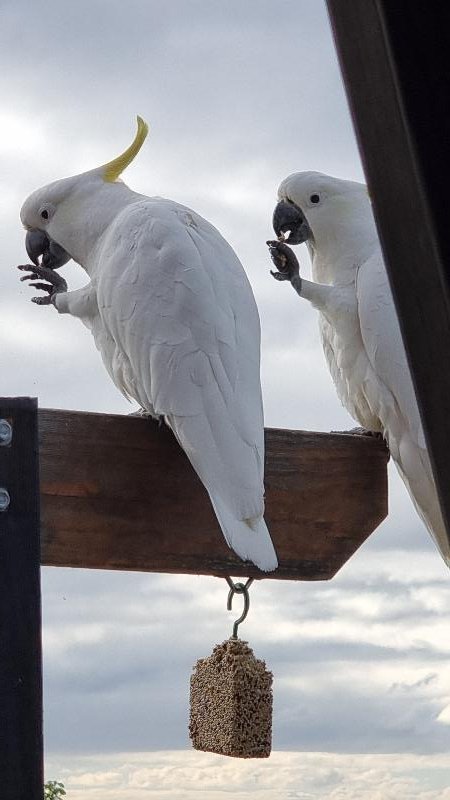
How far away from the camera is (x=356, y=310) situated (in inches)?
105

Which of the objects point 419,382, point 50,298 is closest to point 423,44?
point 419,382

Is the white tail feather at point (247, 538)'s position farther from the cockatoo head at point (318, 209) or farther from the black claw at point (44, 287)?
the cockatoo head at point (318, 209)

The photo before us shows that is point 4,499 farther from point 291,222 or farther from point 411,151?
point 291,222

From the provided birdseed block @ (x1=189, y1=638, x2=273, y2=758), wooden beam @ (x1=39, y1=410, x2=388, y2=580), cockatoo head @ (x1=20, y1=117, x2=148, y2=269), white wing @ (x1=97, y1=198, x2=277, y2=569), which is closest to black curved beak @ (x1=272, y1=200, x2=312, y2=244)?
cockatoo head @ (x1=20, y1=117, x2=148, y2=269)

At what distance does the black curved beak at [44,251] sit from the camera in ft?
9.16

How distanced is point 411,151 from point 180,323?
149cm

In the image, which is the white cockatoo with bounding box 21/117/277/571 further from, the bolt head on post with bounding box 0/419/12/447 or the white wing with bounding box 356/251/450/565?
the bolt head on post with bounding box 0/419/12/447

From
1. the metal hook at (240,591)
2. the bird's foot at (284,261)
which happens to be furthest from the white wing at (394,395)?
the metal hook at (240,591)

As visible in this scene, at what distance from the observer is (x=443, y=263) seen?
608 mm

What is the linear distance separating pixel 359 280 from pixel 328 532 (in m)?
0.82

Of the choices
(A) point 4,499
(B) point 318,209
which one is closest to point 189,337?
(A) point 4,499

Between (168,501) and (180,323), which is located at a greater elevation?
(180,323)

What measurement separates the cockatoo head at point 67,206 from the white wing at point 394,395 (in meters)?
0.72

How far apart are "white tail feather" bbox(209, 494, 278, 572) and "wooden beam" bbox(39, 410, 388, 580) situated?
3.7 inches
